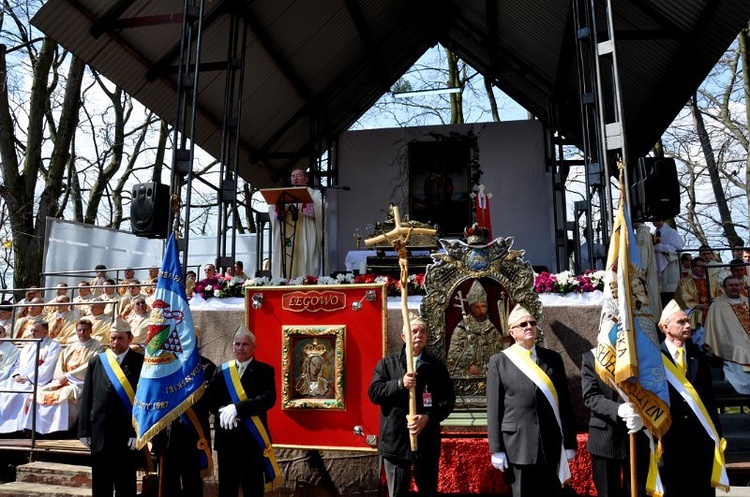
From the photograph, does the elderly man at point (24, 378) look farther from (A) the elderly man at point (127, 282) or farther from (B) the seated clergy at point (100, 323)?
(A) the elderly man at point (127, 282)

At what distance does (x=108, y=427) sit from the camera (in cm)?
561

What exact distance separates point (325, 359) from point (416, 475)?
211 centimetres

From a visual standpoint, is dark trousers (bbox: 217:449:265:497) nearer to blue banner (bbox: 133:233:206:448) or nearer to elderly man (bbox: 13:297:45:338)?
blue banner (bbox: 133:233:206:448)

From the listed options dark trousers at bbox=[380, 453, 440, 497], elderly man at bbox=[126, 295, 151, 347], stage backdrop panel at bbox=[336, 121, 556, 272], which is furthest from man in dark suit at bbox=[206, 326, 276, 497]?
stage backdrop panel at bbox=[336, 121, 556, 272]

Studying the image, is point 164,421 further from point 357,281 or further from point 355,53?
point 355,53

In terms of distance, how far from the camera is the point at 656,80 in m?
12.3

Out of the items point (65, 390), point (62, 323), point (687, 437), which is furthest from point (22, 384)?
point (687, 437)

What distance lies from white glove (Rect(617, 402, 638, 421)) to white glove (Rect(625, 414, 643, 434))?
27mm

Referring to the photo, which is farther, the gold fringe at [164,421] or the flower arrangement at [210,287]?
the flower arrangement at [210,287]

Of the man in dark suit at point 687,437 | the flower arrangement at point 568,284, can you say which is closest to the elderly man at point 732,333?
the flower arrangement at point 568,284

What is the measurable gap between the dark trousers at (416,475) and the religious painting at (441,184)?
1130 cm

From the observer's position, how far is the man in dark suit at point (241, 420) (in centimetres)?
535

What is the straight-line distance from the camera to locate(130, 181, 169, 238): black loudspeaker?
774 centimetres

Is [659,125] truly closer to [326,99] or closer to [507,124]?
[507,124]
